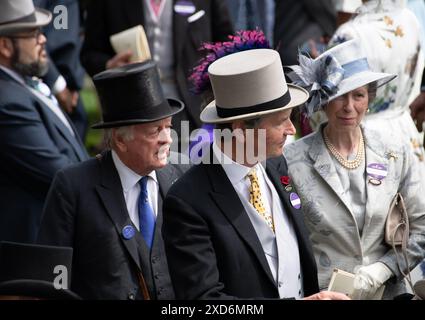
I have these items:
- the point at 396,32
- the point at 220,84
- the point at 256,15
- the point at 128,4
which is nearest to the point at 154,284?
the point at 220,84

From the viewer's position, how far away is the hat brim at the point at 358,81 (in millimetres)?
6578

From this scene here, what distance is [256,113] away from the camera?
5797 mm

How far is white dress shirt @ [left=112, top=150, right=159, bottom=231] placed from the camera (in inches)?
250

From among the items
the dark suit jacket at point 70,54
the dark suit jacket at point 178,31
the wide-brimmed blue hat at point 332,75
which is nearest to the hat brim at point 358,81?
the wide-brimmed blue hat at point 332,75

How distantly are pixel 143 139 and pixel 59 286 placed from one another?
1131 mm

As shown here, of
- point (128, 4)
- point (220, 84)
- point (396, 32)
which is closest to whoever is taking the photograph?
point (220, 84)

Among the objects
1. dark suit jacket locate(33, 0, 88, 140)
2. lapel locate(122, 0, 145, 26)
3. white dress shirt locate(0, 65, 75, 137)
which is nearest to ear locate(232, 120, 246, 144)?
white dress shirt locate(0, 65, 75, 137)

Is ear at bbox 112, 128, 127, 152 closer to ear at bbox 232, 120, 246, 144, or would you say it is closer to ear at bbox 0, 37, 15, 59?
ear at bbox 232, 120, 246, 144

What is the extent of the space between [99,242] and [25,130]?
1694mm

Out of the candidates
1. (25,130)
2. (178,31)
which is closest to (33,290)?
(25,130)
